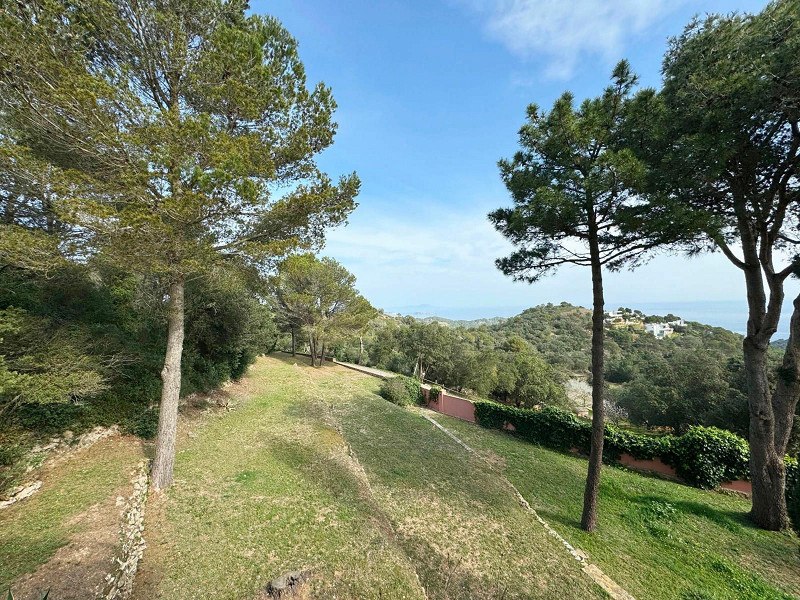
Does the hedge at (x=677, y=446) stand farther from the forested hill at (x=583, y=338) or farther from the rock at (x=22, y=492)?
the forested hill at (x=583, y=338)

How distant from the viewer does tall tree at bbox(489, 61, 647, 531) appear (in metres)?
5.50

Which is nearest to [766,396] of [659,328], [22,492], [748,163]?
[748,163]

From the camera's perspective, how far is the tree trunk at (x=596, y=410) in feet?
19.6

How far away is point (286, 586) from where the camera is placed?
3672 mm

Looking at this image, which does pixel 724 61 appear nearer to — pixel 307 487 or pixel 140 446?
pixel 307 487

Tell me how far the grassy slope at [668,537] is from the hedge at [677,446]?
0.68 meters

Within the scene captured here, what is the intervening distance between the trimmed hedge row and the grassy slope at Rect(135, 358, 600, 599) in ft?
15.9

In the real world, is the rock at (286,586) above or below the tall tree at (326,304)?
below

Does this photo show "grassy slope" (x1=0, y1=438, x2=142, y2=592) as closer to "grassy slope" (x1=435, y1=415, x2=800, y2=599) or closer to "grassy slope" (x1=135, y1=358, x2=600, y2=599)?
"grassy slope" (x1=135, y1=358, x2=600, y2=599)

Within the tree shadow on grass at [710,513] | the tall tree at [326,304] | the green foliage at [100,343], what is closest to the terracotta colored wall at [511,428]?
the tree shadow on grass at [710,513]

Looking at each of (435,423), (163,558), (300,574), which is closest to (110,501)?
(163,558)

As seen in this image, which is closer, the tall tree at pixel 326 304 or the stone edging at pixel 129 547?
the stone edging at pixel 129 547

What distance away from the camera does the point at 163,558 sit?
403cm

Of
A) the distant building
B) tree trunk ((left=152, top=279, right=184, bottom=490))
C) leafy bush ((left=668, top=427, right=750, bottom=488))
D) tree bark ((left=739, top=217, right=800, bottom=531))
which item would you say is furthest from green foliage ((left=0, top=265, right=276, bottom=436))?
the distant building
